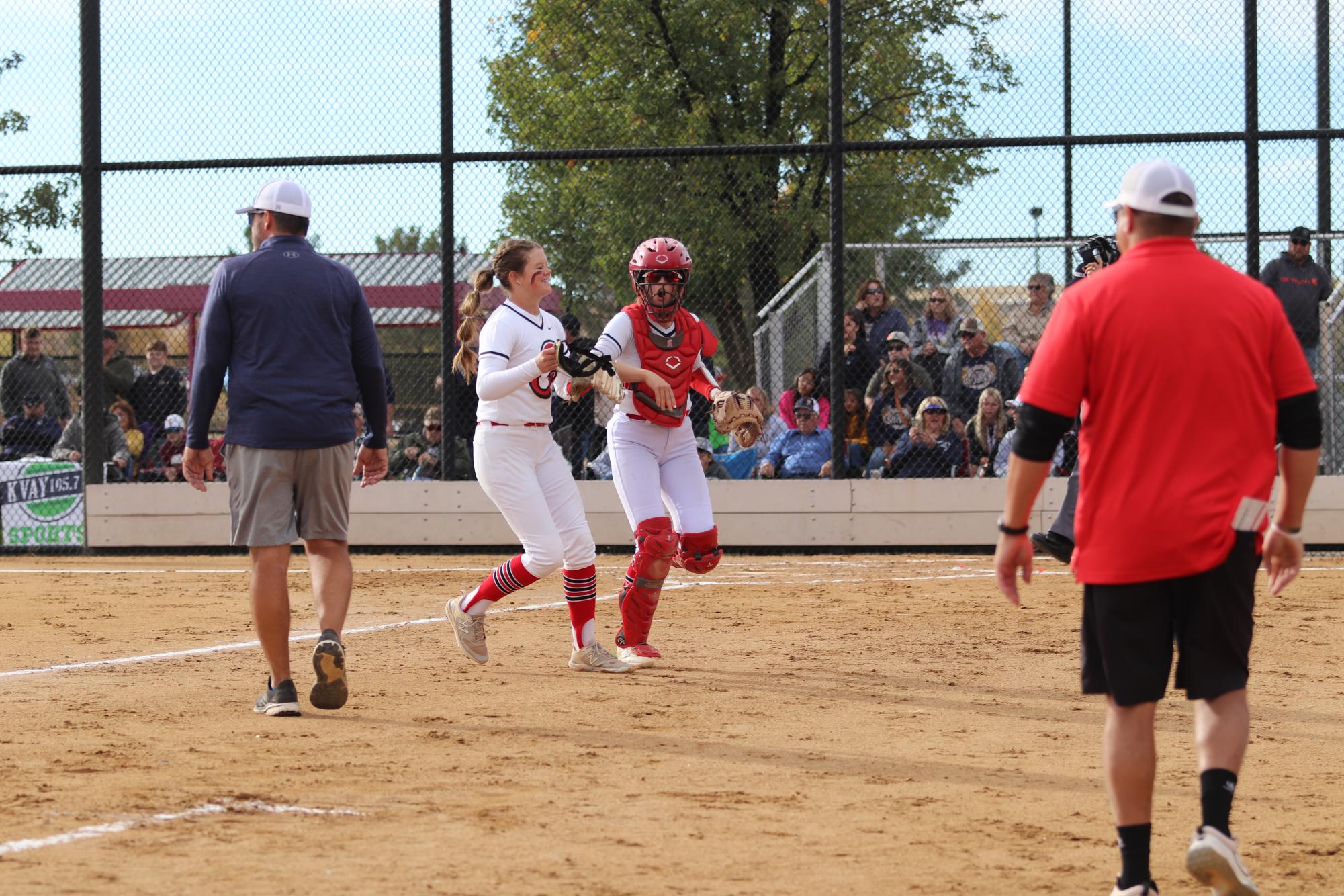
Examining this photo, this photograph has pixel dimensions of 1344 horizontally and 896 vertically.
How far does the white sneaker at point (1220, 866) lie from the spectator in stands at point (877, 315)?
1034cm

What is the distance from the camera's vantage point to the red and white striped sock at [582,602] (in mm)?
7742

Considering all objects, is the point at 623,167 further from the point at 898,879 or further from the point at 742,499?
the point at 898,879

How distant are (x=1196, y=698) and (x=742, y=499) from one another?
9977 millimetres

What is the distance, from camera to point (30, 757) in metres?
5.62

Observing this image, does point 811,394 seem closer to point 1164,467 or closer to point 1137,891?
point 1164,467

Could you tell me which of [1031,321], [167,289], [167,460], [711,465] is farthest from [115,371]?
[1031,321]

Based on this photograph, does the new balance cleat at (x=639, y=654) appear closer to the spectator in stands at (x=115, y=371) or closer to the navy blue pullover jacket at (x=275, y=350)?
the navy blue pullover jacket at (x=275, y=350)

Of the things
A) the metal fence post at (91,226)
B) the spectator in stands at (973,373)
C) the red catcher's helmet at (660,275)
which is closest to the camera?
the red catcher's helmet at (660,275)

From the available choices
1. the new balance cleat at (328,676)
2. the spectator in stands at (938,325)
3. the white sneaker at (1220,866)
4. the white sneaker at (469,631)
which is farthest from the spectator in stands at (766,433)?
the white sneaker at (1220,866)

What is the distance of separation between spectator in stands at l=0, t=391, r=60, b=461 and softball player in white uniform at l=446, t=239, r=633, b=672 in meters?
8.41

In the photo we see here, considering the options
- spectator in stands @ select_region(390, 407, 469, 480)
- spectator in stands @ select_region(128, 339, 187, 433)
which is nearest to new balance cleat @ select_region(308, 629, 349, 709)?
spectator in stands @ select_region(390, 407, 469, 480)

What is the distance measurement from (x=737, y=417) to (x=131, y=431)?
8.73 metres

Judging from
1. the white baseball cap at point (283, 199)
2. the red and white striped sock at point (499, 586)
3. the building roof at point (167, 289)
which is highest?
the building roof at point (167, 289)

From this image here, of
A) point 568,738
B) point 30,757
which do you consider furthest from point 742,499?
point 30,757
